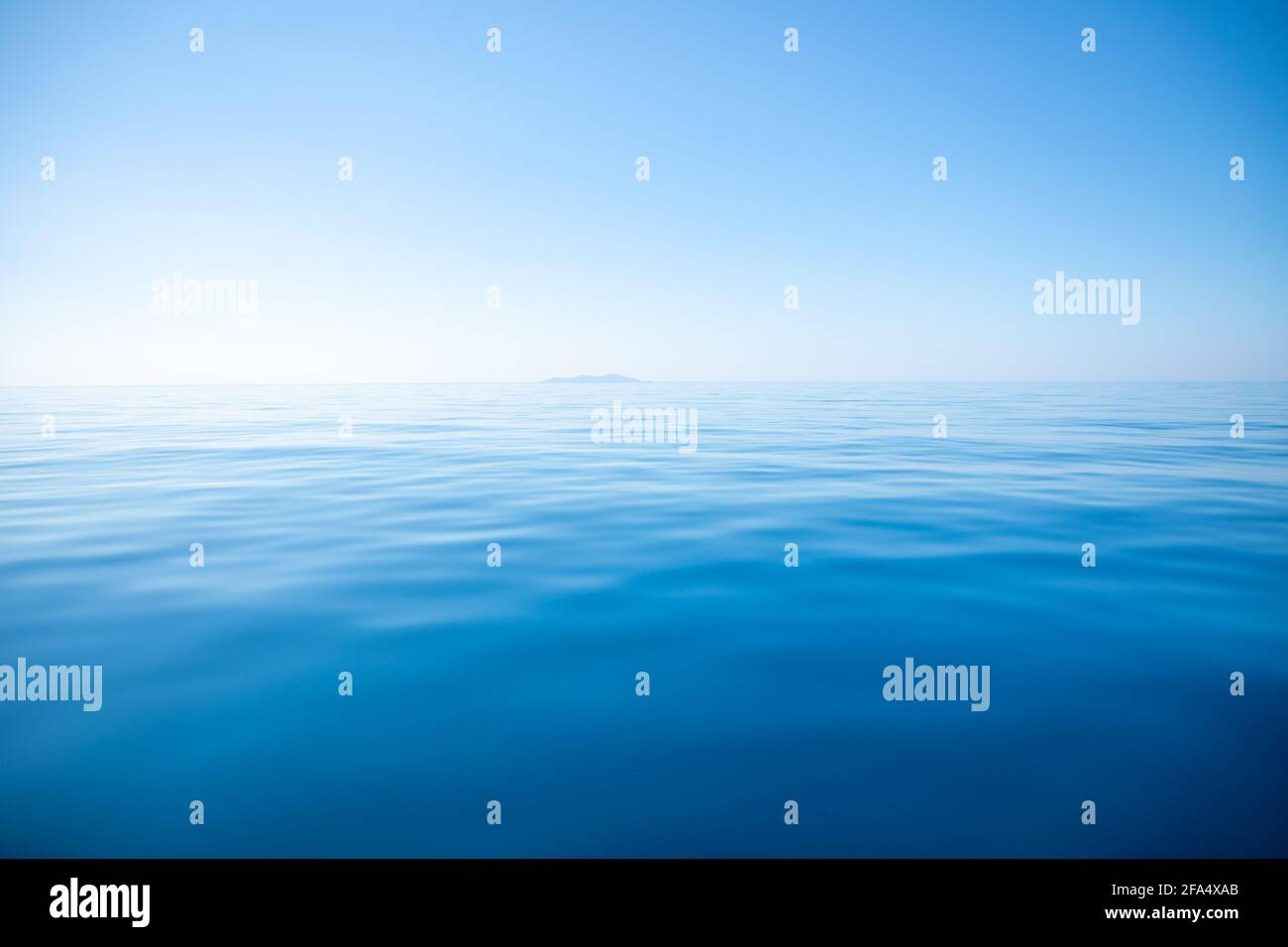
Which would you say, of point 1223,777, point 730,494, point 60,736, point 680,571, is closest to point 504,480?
point 730,494

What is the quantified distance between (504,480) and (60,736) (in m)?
7.64

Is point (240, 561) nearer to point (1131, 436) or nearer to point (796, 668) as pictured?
point (796, 668)

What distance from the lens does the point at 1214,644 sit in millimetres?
5340

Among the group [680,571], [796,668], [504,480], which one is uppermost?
[504,480]

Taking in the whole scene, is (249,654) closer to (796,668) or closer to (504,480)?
(796,668)

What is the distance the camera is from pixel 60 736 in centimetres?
454

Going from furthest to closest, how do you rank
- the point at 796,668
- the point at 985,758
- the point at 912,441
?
the point at 912,441, the point at 796,668, the point at 985,758

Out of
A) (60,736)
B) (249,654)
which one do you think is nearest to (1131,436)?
(249,654)

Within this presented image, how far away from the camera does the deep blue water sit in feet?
12.1

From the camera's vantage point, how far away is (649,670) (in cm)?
508

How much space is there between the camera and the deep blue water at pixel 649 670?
369cm

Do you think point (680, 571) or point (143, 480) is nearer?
point (680, 571)
